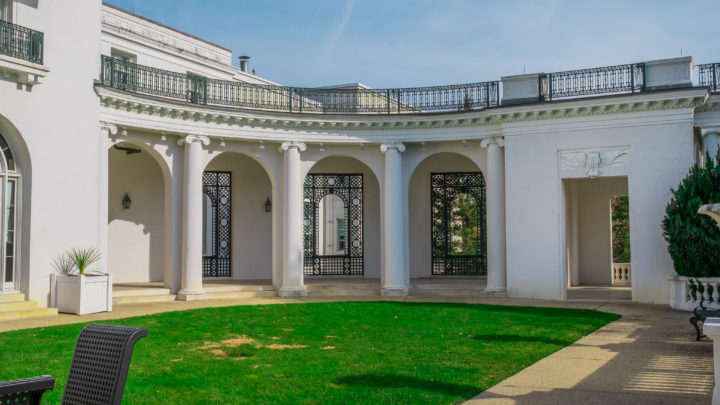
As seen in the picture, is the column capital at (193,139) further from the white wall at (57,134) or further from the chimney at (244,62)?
the chimney at (244,62)

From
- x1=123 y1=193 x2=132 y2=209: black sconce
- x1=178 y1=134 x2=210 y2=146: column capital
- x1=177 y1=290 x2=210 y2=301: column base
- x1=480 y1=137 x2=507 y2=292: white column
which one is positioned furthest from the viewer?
x1=123 y1=193 x2=132 y2=209: black sconce

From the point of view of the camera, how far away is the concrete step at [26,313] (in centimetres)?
1395

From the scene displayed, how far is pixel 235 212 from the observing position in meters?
23.3

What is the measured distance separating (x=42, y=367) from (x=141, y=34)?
1726 cm

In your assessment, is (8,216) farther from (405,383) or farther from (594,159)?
(594,159)

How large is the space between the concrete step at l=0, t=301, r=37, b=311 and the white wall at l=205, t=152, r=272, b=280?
29.2 ft

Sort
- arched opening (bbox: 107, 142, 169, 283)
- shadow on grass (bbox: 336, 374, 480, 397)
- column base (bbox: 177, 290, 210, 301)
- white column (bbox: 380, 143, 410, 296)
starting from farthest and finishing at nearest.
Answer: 1. arched opening (bbox: 107, 142, 169, 283)
2. white column (bbox: 380, 143, 410, 296)
3. column base (bbox: 177, 290, 210, 301)
4. shadow on grass (bbox: 336, 374, 480, 397)

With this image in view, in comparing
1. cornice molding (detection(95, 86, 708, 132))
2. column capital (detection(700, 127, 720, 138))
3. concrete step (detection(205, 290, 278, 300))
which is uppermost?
cornice molding (detection(95, 86, 708, 132))

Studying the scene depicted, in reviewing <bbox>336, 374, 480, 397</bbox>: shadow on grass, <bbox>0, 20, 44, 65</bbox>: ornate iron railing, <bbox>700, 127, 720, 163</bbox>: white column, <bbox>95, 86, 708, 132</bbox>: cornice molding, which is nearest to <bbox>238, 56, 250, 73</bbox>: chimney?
<bbox>95, 86, 708, 132</bbox>: cornice molding

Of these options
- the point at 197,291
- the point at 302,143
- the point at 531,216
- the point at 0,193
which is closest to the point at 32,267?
the point at 0,193

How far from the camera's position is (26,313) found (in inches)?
566

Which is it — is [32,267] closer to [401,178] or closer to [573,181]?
[401,178]

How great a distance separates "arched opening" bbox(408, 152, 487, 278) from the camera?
2373cm

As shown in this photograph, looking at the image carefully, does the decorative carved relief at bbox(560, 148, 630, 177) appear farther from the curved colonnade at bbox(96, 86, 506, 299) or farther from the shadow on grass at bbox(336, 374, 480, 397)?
the shadow on grass at bbox(336, 374, 480, 397)
